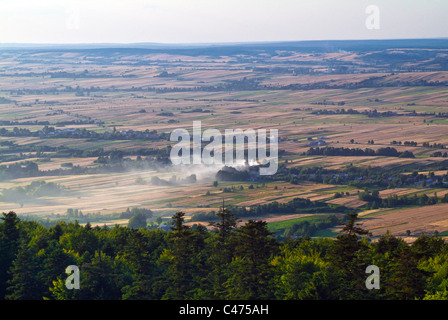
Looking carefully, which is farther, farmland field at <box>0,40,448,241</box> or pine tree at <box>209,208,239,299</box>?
farmland field at <box>0,40,448,241</box>

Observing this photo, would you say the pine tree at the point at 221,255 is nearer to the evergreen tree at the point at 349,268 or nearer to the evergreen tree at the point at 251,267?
the evergreen tree at the point at 251,267

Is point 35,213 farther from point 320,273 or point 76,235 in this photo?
point 320,273

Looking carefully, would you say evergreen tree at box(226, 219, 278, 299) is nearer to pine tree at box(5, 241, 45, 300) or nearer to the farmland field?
pine tree at box(5, 241, 45, 300)

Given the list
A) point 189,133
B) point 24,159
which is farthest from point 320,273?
point 189,133

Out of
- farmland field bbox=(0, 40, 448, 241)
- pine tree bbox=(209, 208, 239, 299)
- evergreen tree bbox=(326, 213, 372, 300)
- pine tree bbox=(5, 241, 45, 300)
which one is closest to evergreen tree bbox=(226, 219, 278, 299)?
pine tree bbox=(209, 208, 239, 299)

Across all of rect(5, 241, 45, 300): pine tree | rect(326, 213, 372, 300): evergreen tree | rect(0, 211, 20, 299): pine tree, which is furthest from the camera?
rect(0, 211, 20, 299): pine tree

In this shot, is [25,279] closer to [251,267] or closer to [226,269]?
[226,269]

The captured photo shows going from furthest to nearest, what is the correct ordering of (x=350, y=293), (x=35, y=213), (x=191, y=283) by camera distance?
(x=35, y=213)
(x=191, y=283)
(x=350, y=293)
